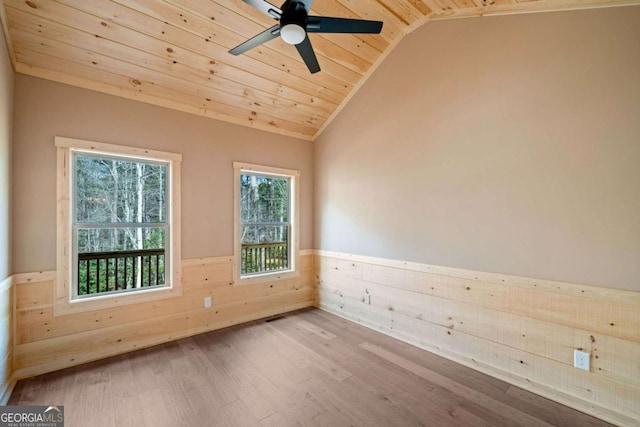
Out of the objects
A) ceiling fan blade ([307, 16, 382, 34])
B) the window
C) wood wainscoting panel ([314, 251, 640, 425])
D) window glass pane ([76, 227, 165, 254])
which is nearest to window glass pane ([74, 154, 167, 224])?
the window

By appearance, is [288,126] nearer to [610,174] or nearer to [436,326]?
[436,326]

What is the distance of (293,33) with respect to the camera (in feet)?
6.04

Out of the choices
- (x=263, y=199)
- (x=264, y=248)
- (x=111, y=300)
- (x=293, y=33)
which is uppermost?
(x=293, y=33)

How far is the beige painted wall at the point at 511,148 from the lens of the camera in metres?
2.04

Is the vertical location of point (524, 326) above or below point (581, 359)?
above

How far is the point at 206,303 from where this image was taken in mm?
3576

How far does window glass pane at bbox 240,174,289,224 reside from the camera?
4031 millimetres

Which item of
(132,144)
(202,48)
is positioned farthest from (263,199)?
(202,48)

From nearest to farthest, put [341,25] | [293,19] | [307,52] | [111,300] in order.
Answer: [293,19], [341,25], [307,52], [111,300]

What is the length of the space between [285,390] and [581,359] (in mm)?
2332

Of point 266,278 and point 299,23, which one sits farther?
point 266,278

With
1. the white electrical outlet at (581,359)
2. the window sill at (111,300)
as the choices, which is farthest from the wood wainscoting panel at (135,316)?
the white electrical outlet at (581,359)

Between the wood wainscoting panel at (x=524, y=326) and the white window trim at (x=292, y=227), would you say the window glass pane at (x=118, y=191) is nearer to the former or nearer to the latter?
the white window trim at (x=292, y=227)

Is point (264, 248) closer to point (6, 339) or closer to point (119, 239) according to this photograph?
point (119, 239)
